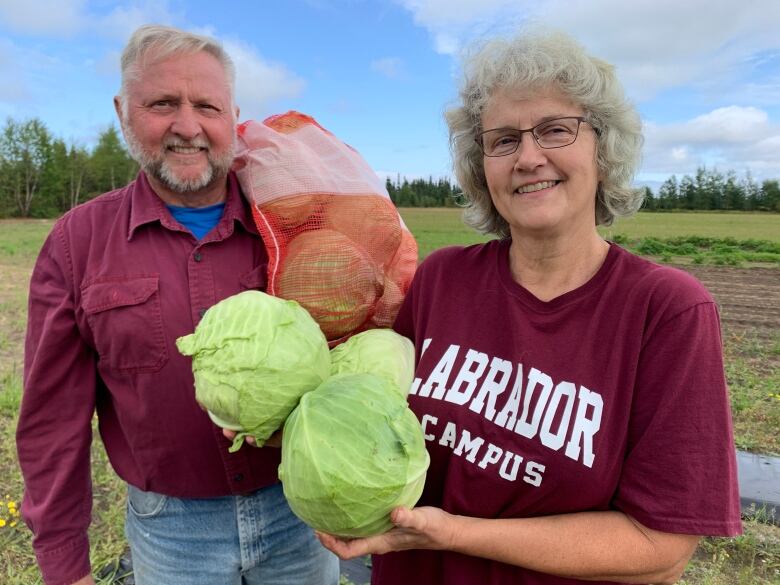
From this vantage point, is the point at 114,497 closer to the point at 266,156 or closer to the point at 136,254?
the point at 136,254

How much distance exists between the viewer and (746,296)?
12484 mm

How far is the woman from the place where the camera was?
1.52 m

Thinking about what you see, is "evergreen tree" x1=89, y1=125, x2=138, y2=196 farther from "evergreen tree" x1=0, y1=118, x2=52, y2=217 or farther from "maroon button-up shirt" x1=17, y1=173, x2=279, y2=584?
"maroon button-up shirt" x1=17, y1=173, x2=279, y2=584

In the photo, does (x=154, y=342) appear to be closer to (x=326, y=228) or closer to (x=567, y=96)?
(x=326, y=228)

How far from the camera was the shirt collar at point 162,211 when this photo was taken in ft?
7.38

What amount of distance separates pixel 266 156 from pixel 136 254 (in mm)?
653

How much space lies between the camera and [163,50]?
7.18ft

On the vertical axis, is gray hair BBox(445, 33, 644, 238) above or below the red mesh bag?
above

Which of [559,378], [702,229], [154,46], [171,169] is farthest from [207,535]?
[702,229]

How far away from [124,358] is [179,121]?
96 centimetres

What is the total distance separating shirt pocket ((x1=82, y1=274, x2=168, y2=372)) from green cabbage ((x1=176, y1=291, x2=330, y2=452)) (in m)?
0.42

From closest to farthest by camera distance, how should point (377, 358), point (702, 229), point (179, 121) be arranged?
point (377, 358)
point (179, 121)
point (702, 229)

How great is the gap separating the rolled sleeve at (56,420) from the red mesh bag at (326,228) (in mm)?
831

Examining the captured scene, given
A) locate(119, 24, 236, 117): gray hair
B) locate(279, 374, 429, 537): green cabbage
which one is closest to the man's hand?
locate(279, 374, 429, 537): green cabbage
